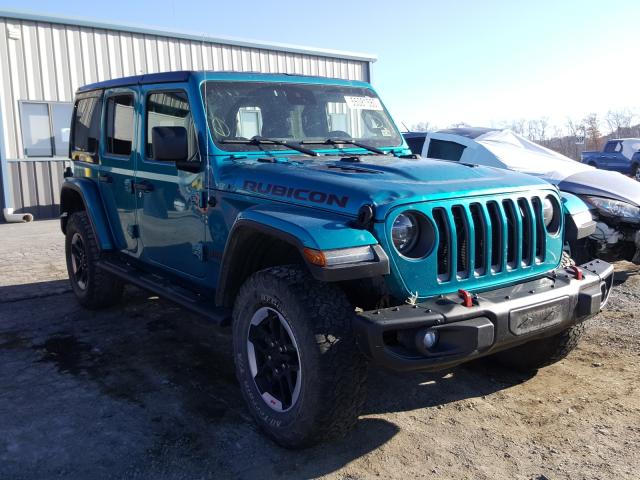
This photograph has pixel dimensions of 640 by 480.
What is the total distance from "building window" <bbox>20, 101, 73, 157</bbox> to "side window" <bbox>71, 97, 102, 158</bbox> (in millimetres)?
7373

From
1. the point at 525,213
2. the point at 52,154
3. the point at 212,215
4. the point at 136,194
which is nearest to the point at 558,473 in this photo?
the point at 525,213

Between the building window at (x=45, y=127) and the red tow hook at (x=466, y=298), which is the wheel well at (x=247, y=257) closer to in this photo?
the red tow hook at (x=466, y=298)

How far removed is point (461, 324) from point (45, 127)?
1220cm

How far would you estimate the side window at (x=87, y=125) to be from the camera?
543cm

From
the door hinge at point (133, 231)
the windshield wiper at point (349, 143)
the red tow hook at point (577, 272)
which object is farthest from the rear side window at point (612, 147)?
the door hinge at point (133, 231)

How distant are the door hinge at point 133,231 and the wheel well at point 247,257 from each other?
1.54 m

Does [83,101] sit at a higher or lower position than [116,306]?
higher

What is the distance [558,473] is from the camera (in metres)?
2.85

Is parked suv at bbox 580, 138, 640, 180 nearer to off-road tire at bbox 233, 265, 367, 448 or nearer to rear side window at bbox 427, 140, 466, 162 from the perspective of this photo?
rear side window at bbox 427, 140, 466, 162

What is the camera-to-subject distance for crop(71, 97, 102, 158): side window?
5.43m

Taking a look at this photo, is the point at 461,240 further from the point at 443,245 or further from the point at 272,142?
the point at 272,142

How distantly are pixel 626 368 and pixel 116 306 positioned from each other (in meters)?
4.48

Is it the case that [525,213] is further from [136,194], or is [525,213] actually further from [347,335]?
[136,194]

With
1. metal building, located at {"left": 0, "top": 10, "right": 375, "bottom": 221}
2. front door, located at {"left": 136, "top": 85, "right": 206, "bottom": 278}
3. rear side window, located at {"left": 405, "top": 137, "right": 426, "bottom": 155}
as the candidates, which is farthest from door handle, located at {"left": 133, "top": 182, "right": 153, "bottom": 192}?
metal building, located at {"left": 0, "top": 10, "right": 375, "bottom": 221}
